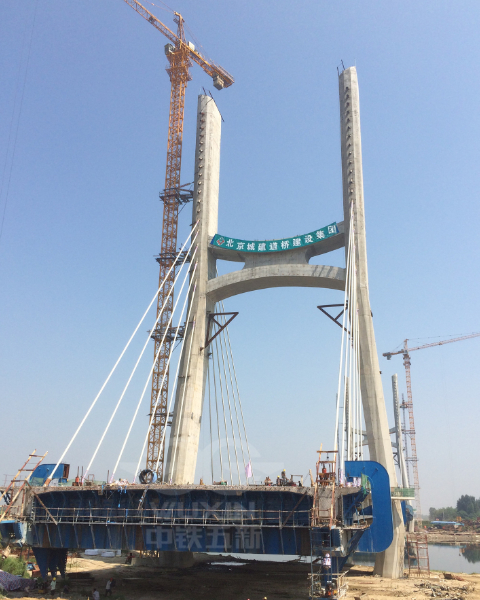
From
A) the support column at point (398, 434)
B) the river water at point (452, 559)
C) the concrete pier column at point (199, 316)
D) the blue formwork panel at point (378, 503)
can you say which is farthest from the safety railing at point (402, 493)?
the support column at point (398, 434)

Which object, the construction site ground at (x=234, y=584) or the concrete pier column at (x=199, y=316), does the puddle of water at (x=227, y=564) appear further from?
the concrete pier column at (x=199, y=316)

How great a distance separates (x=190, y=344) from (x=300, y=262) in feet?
32.4

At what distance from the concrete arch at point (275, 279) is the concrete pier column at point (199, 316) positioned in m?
1.25

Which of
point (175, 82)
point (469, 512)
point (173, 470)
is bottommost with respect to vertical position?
point (469, 512)

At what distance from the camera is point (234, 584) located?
111 feet

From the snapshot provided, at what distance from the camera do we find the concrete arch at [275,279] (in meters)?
37.6

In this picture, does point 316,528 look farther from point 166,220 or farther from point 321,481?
point 166,220

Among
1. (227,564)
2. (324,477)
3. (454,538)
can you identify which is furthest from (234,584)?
(454,538)

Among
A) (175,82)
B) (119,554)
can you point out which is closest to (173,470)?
(119,554)

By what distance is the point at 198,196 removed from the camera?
4138 cm

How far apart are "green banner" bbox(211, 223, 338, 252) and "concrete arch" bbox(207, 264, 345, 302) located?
1.45m

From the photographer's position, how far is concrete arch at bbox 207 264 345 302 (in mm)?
37625

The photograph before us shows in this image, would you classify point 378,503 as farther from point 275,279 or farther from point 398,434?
point 398,434

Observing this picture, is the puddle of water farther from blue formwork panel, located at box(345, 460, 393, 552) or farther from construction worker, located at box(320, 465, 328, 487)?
construction worker, located at box(320, 465, 328, 487)
